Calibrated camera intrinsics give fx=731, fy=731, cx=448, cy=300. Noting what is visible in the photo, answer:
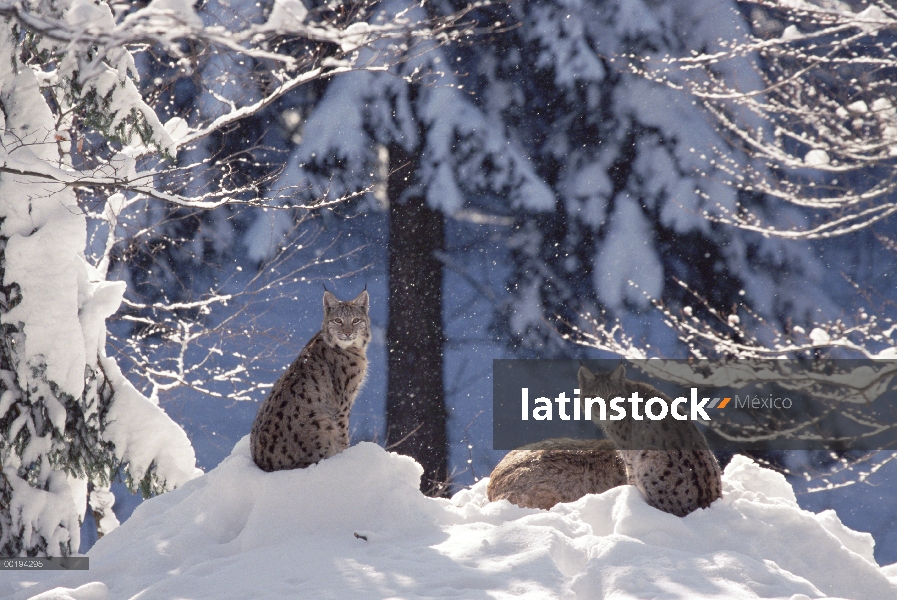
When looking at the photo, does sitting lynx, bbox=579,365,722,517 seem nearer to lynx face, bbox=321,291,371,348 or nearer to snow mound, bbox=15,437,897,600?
snow mound, bbox=15,437,897,600

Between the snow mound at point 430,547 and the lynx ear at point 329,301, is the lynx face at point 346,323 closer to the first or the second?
the lynx ear at point 329,301

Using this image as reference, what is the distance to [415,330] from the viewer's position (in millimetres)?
9328

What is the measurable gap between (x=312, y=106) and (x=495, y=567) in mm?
8256

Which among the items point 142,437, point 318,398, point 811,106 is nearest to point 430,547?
point 318,398

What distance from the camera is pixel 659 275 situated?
10.2 m

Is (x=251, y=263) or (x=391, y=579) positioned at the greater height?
(x=251, y=263)

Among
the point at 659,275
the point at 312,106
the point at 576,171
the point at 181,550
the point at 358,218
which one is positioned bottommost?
the point at 181,550

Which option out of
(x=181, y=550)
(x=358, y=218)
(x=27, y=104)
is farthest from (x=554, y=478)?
(x=358, y=218)

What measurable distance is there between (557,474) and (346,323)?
6.36ft

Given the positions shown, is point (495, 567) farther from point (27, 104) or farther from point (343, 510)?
point (27, 104)

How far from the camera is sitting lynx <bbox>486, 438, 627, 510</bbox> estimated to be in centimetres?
531

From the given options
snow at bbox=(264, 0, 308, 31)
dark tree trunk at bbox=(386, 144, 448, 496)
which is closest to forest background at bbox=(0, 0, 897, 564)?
dark tree trunk at bbox=(386, 144, 448, 496)

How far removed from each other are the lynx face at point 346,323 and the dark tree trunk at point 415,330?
3338 mm

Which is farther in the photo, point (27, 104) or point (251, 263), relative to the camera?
point (251, 263)
